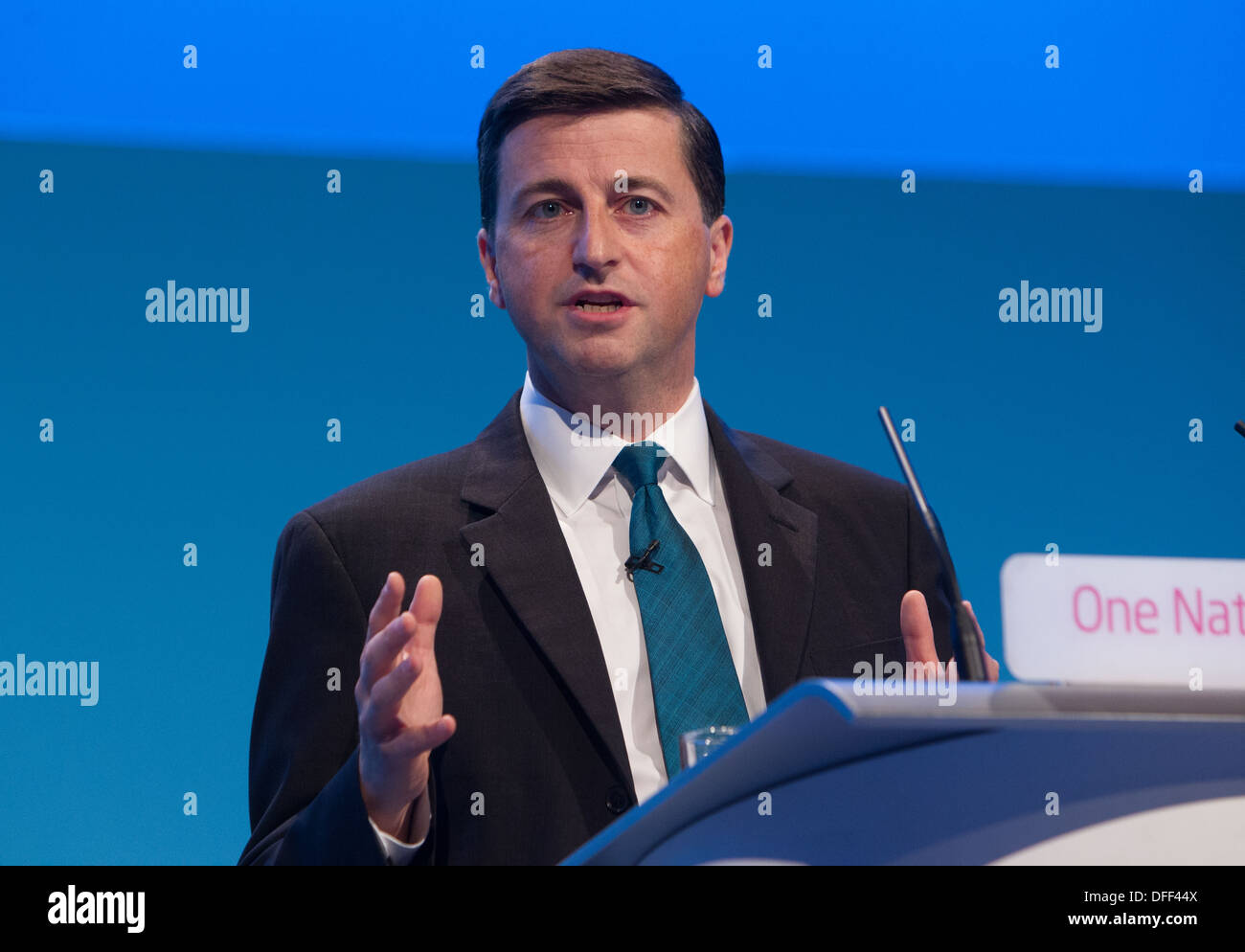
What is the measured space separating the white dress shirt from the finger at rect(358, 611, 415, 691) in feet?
1.65

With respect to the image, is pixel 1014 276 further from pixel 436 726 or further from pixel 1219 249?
pixel 436 726

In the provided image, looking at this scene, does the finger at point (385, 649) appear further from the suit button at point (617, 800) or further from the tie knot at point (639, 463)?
the tie knot at point (639, 463)

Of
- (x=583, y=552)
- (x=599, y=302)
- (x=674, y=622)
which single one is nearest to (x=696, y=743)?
(x=674, y=622)

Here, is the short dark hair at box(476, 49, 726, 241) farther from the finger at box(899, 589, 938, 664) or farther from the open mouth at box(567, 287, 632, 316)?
the finger at box(899, 589, 938, 664)

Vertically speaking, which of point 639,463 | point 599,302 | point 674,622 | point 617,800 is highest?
point 599,302

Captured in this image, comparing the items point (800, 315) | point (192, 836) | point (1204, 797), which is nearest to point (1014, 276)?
point (800, 315)

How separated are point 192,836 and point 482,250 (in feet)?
4.44

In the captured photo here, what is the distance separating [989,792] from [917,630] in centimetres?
60

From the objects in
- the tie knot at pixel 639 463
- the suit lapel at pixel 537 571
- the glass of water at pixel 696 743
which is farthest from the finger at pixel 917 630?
the tie knot at pixel 639 463

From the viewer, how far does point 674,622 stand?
1.62m

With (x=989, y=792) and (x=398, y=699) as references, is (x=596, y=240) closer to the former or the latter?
(x=398, y=699)

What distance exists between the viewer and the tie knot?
173 cm

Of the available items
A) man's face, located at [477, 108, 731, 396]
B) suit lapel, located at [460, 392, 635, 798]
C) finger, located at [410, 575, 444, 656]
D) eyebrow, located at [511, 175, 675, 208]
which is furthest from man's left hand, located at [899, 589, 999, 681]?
eyebrow, located at [511, 175, 675, 208]
